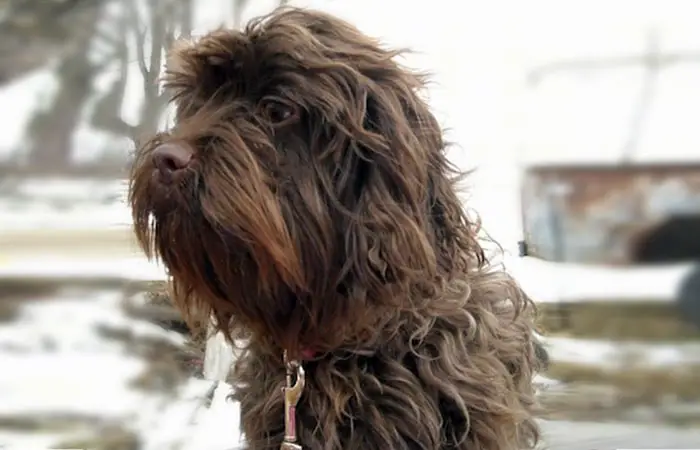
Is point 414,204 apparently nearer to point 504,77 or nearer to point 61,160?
point 504,77

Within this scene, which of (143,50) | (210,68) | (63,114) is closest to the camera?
(210,68)

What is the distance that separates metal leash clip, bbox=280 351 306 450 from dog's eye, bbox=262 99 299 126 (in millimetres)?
279

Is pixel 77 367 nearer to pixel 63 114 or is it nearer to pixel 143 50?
pixel 63 114

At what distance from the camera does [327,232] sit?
3.08 feet

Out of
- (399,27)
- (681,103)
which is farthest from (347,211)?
(681,103)

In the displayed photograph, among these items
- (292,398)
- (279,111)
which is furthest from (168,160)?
(292,398)

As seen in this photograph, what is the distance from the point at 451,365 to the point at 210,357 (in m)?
0.55

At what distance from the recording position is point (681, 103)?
4.48ft

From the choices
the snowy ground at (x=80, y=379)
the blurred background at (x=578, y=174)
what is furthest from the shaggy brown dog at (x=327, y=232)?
the snowy ground at (x=80, y=379)

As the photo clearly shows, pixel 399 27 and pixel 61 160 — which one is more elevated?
pixel 399 27

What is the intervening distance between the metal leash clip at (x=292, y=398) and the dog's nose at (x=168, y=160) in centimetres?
28

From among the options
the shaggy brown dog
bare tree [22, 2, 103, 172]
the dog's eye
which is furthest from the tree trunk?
the dog's eye

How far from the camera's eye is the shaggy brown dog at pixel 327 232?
2.92 feet

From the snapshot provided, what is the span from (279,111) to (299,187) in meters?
0.08
